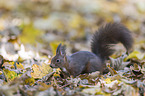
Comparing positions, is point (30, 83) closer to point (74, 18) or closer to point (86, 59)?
point (86, 59)

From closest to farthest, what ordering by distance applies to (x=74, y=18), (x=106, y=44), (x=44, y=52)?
1. (x=106, y=44)
2. (x=44, y=52)
3. (x=74, y=18)

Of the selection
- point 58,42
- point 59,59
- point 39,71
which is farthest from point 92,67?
point 58,42

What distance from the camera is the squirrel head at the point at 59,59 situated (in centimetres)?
346

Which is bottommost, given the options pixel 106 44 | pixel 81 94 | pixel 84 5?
pixel 81 94

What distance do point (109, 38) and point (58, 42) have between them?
2.25m

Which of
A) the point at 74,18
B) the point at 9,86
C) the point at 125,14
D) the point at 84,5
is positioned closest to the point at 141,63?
the point at 9,86

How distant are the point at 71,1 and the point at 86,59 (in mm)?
7832

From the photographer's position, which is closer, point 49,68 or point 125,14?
point 49,68

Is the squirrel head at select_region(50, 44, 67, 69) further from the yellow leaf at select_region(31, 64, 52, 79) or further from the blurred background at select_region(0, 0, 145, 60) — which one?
the blurred background at select_region(0, 0, 145, 60)

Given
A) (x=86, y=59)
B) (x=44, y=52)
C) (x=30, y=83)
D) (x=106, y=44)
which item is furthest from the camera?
(x=44, y=52)

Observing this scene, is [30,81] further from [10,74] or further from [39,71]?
[10,74]

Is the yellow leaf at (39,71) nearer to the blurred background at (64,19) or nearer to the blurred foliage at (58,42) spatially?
the blurred foliage at (58,42)

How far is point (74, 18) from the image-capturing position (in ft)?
30.1

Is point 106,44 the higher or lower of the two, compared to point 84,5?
lower
